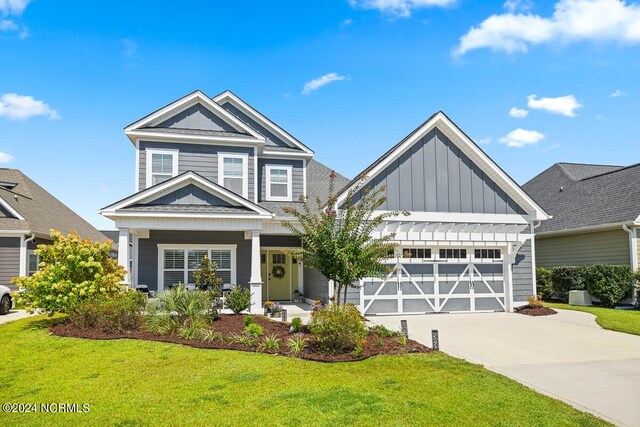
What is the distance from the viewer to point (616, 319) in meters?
15.0

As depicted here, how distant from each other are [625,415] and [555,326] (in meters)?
8.38

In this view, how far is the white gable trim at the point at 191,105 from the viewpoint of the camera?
58.3ft

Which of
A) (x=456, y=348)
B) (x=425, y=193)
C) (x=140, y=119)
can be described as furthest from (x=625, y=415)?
(x=140, y=119)

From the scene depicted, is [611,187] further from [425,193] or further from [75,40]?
[75,40]

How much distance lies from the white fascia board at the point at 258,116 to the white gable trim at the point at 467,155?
160 inches

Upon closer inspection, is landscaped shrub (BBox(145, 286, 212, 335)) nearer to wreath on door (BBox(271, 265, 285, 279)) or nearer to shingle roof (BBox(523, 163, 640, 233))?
wreath on door (BBox(271, 265, 285, 279))

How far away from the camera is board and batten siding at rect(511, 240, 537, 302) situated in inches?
704

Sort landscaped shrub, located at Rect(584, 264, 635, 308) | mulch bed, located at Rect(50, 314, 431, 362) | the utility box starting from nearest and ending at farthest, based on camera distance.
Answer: mulch bed, located at Rect(50, 314, 431, 362), landscaped shrub, located at Rect(584, 264, 635, 308), the utility box

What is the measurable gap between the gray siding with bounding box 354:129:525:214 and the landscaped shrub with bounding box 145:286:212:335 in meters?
6.95

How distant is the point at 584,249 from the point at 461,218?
8.26m

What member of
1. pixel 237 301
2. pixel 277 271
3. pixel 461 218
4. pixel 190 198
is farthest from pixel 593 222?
pixel 190 198

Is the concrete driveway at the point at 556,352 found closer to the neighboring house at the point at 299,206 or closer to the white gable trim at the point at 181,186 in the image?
the neighboring house at the point at 299,206

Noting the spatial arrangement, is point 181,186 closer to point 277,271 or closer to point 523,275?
point 277,271

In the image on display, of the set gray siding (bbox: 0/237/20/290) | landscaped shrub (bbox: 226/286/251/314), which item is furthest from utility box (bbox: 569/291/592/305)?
gray siding (bbox: 0/237/20/290)
